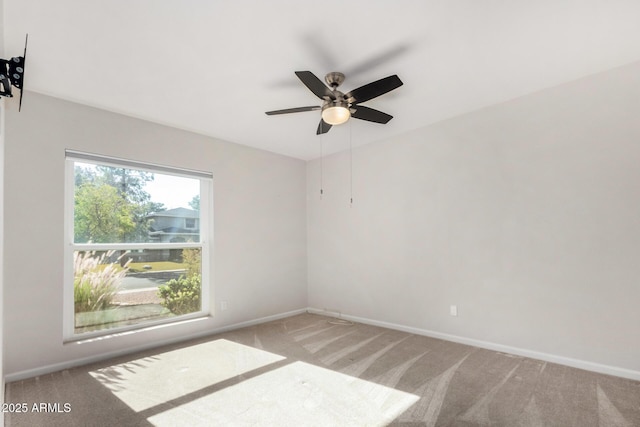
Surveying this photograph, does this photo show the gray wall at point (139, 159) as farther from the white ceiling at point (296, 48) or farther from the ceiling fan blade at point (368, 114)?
the ceiling fan blade at point (368, 114)

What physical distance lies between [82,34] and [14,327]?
95.3 inches

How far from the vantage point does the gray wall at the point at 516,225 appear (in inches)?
107

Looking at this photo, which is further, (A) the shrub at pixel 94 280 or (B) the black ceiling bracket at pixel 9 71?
(A) the shrub at pixel 94 280

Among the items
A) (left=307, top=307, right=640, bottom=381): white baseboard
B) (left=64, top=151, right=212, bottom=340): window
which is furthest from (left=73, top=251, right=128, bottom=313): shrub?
(left=307, top=307, right=640, bottom=381): white baseboard

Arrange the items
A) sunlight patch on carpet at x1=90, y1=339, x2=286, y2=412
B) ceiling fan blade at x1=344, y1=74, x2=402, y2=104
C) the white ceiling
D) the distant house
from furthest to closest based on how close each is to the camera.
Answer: the distant house → sunlight patch on carpet at x1=90, y1=339, x2=286, y2=412 → ceiling fan blade at x1=344, y1=74, x2=402, y2=104 → the white ceiling

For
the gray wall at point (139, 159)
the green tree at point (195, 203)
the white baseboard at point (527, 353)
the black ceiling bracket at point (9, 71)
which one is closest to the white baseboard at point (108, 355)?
the gray wall at point (139, 159)

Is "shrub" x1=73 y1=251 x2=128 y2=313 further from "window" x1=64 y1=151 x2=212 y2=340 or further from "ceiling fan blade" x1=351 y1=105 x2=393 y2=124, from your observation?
"ceiling fan blade" x1=351 y1=105 x2=393 y2=124

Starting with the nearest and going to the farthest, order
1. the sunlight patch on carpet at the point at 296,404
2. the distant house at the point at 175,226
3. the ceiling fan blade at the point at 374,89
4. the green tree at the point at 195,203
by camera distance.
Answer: the sunlight patch on carpet at the point at 296,404
the ceiling fan blade at the point at 374,89
the distant house at the point at 175,226
the green tree at the point at 195,203

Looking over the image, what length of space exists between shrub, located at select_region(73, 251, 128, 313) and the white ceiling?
148 centimetres

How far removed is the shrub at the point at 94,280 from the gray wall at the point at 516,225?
2895 mm

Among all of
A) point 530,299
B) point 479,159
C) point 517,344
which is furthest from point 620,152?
point 517,344

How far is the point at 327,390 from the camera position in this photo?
250 centimetres

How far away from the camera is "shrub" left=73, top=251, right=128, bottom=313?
124 inches

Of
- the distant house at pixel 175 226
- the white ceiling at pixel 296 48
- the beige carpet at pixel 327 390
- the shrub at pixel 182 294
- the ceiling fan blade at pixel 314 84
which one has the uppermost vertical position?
the white ceiling at pixel 296 48
